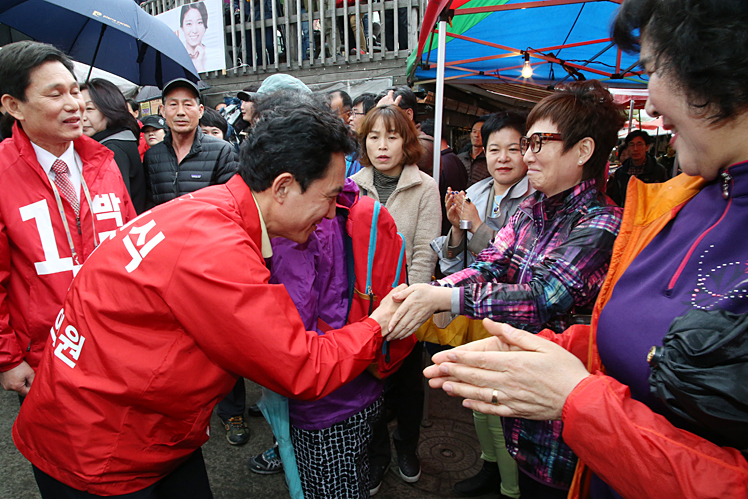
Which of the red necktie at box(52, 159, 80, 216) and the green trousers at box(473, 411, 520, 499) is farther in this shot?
the green trousers at box(473, 411, 520, 499)

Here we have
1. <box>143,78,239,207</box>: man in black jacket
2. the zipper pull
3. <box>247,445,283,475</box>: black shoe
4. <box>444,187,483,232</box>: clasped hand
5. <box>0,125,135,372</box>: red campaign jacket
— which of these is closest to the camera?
the zipper pull

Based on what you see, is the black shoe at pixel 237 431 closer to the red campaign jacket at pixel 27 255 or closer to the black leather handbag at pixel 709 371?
the red campaign jacket at pixel 27 255

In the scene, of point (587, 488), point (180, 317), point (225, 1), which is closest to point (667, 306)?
point (587, 488)

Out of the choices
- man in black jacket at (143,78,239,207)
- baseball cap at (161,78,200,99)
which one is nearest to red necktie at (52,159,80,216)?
man in black jacket at (143,78,239,207)

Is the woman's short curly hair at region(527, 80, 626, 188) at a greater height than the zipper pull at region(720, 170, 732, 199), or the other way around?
the woman's short curly hair at region(527, 80, 626, 188)

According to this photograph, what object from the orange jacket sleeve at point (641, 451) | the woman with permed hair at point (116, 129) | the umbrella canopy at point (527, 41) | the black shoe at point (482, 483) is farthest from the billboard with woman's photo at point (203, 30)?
the orange jacket sleeve at point (641, 451)

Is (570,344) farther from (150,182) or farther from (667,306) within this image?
(150,182)

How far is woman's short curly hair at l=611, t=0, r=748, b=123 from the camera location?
854 mm

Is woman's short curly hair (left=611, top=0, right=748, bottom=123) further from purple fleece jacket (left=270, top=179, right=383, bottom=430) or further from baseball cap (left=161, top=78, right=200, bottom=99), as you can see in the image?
baseball cap (left=161, top=78, right=200, bottom=99)

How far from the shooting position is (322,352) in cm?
138

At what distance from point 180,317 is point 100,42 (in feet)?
14.0

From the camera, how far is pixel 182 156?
3387mm

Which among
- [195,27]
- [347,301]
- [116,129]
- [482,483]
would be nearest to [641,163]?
[482,483]

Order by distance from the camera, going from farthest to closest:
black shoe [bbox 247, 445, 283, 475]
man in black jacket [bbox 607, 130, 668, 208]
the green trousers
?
1. man in black jacket [bbox 607, 130, 668, 208]
2. black shoe [bbox 247, 445, 283, 475]
3. the green trousers
